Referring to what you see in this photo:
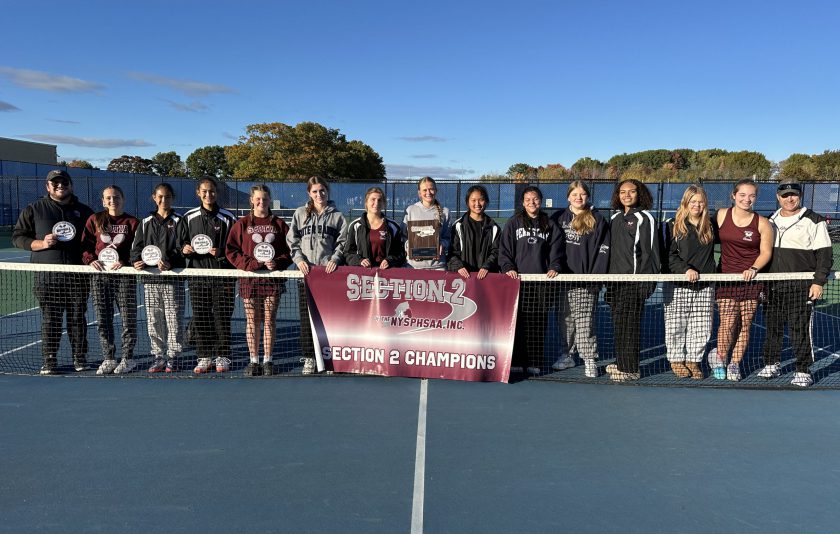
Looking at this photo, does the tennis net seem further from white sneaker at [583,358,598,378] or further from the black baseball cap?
the black baseball cap

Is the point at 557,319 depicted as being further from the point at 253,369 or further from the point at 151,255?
the point at 151,255

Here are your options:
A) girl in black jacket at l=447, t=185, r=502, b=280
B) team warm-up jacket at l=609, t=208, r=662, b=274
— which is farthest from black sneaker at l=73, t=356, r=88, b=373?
team warm-up jacket at l=609, t=208, r=662, b=274

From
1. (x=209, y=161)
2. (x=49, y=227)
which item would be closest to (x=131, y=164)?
(x=209, y=161)

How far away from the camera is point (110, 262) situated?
206 inches

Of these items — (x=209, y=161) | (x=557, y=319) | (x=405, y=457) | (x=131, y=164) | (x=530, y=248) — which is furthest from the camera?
(x=131, y=164)

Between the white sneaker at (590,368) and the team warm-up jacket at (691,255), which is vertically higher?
the team warm-up jacket at (691,255)

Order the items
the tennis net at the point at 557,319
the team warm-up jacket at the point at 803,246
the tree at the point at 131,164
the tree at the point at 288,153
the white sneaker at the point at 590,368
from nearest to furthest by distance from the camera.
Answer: the team warm-up jacket at the point at 803,246 → the tennis net at the point at 557,319 → the white sneaker at the point at 590,368 → the tree at the point at 288,153 → the tree at the point at 131,164

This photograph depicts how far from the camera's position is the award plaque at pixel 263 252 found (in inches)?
204

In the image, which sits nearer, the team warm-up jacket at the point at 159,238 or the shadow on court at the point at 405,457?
the shadow on court at the point at 405,457

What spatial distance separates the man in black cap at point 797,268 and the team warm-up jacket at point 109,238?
6372 millimetres

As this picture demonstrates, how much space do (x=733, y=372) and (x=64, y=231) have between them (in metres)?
6.74

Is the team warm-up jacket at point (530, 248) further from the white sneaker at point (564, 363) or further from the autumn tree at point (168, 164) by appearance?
the autumn tree at point (168, 164)

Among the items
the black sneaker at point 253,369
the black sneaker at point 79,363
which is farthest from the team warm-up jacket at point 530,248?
the black sneaker at point 79,363

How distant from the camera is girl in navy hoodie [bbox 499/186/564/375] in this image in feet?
17.0
